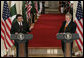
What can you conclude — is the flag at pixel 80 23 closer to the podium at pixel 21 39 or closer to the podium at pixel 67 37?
the podium at pixel 67 37

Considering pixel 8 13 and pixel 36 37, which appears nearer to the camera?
pixel 8 13

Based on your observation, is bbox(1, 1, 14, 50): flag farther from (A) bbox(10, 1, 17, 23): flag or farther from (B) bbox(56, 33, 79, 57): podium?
(B) bbox(56, 33, 79, 57): podium

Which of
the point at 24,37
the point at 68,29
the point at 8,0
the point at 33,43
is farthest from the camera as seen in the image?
the point at 33,43

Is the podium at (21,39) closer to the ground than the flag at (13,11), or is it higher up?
closer to the ground

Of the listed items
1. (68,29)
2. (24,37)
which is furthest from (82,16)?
(24,37)

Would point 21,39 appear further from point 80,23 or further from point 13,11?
point 80,23

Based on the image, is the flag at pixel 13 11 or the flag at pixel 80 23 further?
the flag at pixel 13 11

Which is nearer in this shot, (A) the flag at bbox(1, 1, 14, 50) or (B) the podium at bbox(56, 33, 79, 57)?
(B) the podium at bbox(56, 33, 79, 57)

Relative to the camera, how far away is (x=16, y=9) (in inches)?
399

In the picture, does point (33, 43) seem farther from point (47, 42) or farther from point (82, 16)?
point (82, 16)

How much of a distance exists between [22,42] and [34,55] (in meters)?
3.32

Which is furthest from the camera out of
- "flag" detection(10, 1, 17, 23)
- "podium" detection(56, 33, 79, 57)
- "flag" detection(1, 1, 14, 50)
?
"flag" detection(10, 1, 17, 23)

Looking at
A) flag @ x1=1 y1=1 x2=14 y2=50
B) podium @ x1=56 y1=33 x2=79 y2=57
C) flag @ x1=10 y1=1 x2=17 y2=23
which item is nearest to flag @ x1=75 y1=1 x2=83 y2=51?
flag @ x1=10 y1=1 x2=17 y2=23

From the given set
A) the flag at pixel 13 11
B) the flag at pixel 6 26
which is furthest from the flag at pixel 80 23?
the flag at pixel 6 26
